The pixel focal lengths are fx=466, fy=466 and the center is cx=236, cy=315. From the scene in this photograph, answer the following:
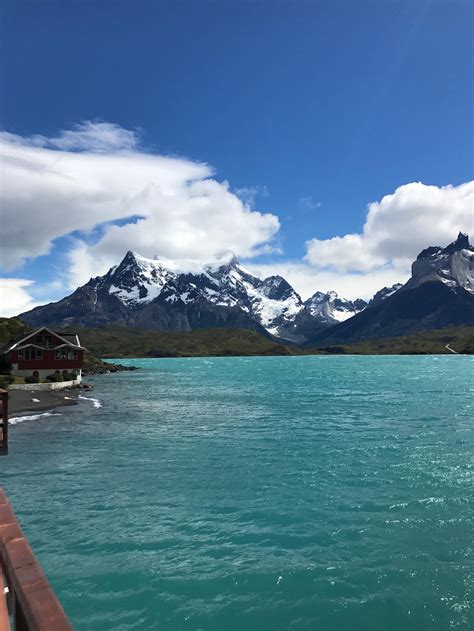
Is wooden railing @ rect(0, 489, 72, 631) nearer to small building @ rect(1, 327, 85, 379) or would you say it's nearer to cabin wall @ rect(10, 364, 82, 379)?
small building @ rect(1, 327, 85, 379)

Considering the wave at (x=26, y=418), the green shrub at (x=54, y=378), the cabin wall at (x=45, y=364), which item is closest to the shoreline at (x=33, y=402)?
the wave at (x=26, y=418)

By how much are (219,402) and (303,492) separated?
173 feet

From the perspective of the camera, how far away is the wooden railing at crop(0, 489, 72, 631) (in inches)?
200

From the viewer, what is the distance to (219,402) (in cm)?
8025

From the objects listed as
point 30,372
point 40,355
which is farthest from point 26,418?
point 40,355

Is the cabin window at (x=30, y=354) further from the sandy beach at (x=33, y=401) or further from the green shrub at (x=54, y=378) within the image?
the sandy beach at (x=33, y=401)

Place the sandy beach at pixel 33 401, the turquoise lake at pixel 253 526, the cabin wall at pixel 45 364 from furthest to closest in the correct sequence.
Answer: the cabin wall at pixel 45 364 → the sandy beach at pixel 33 401 → the turquoise lake at pixel 253 526

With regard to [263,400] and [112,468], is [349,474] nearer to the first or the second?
[112,468]

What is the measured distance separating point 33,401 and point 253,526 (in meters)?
57.4

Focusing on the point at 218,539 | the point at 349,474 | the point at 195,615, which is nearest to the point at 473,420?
the point at 349,474

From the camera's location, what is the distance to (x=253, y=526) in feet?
75.7

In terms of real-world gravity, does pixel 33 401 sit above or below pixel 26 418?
above

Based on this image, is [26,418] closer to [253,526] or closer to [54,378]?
[54,378]

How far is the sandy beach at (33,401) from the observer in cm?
6481
